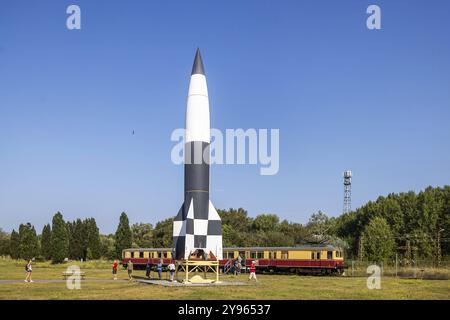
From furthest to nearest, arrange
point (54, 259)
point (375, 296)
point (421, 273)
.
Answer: point (54, 259)
point (421, 273)
point (375, 296)

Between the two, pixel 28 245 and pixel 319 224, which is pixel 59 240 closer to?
pixel 28 245

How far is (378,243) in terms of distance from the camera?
59562 millimetres

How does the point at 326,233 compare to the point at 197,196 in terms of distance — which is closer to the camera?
the point at 197,196

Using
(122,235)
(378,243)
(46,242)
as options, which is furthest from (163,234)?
(378,243)

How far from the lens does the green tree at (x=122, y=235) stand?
72750 mm

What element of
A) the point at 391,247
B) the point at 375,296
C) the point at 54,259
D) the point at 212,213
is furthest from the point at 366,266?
the point at 54,259

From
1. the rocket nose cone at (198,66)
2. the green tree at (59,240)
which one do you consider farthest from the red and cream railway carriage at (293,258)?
the green tree at (59,240)

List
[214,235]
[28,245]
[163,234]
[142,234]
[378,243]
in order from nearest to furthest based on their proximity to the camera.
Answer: [214,235], [378,243], [28,245], [163,234], [142,234]

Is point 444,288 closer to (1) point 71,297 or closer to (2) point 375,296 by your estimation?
(2) point 375,296

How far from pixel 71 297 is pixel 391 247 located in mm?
44803

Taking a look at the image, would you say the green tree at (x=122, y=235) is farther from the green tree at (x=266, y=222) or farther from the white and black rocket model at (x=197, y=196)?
the white and black rocket model at (x=197, y=196)

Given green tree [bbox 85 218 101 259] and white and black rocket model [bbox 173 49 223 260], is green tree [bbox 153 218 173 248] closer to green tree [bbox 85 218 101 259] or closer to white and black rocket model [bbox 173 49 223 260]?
green tree [bbox 85 218 101 259]

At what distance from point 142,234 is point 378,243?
49.8 meters
